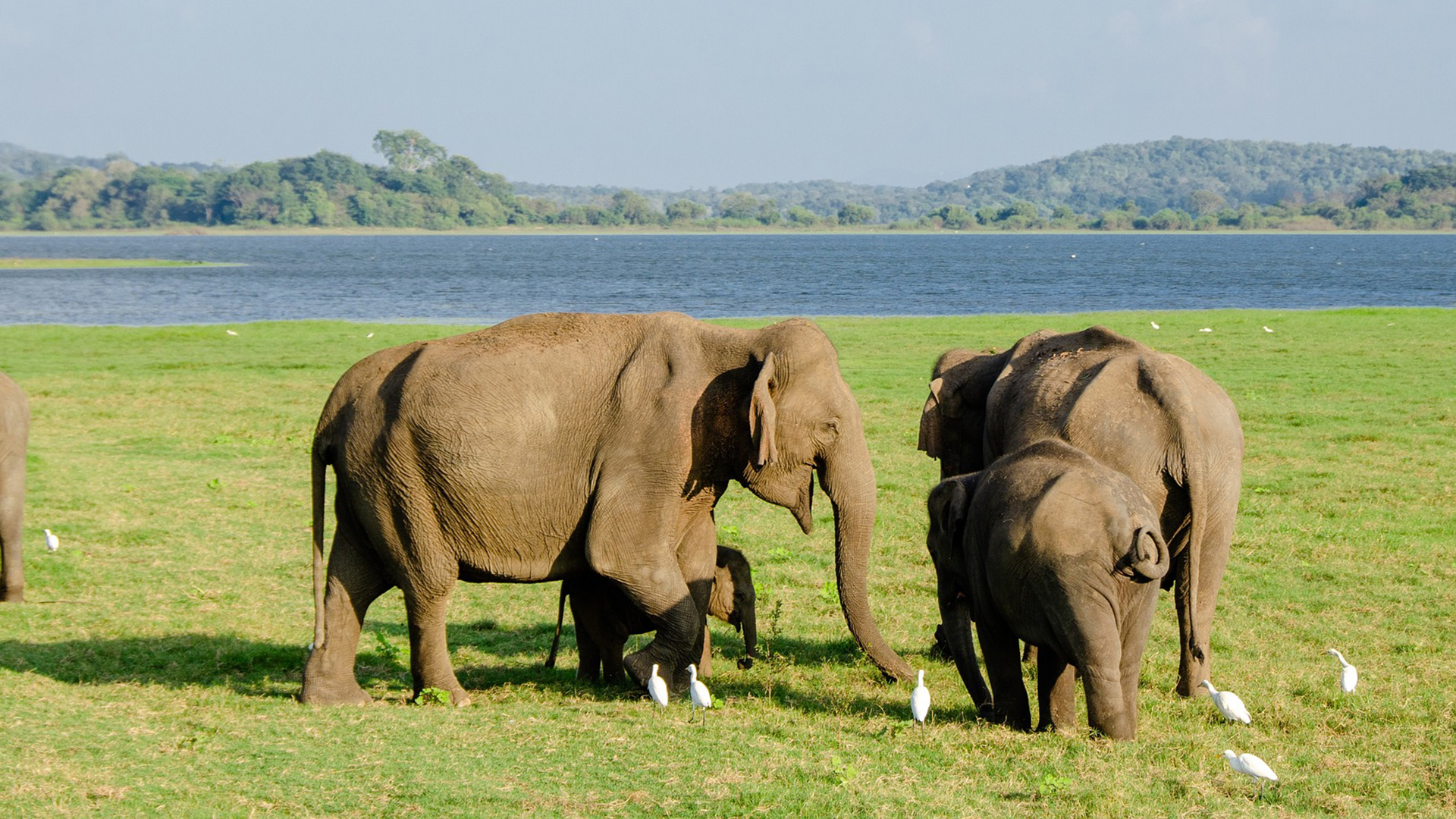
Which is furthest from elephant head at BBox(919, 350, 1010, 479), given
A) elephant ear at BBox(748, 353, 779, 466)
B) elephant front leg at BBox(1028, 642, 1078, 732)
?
elephant front leg at BBox(1028, 642, 1078, 732)

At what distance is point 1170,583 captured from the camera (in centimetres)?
851

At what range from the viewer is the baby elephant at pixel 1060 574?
686cm

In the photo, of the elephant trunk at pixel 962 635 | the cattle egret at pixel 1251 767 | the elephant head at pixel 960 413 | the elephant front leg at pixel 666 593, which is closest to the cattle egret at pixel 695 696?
the elephant front leg at pixel 666 593

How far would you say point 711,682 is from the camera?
29.6ft

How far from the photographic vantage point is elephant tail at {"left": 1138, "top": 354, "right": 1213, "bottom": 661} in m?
7.71

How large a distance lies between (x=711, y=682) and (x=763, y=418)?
2.02 m

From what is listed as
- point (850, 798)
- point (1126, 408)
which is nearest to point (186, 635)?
point (850, 798)

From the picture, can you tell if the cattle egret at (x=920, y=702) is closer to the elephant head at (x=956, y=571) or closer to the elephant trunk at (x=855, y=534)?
the elephant head at (x=956, y=571)

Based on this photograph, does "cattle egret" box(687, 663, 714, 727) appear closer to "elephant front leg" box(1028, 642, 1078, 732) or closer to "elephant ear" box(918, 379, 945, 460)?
"elephant front leg" box(1028, 642, 1078, 732)

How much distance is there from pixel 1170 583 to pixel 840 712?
213 cm

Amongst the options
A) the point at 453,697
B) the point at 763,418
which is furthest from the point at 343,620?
the point at 763,418

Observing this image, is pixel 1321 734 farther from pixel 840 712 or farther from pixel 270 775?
pixel 270 775

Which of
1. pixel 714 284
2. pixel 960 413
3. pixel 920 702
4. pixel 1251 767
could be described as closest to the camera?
pixel 1251 767

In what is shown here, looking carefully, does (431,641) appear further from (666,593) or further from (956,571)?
(956,571)
